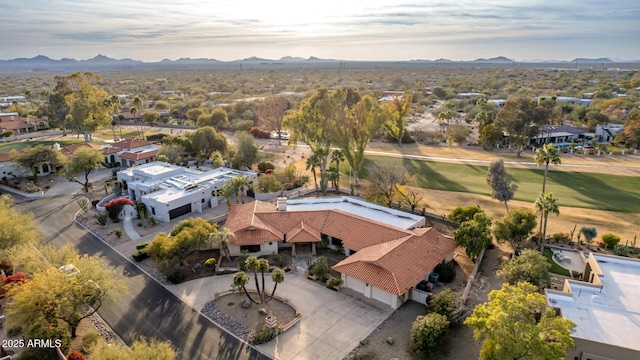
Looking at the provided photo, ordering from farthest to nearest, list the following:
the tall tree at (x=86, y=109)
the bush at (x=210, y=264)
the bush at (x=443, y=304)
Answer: the tall tree at (x=86, y=109)
the bush at (x=210, y=264)
the bush at (x=443, y=304)

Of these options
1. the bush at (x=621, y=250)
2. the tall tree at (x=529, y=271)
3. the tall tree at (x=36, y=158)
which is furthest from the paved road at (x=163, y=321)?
the bush at (x=621, y=250)

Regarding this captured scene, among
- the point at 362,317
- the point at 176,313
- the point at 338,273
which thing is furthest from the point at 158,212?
the point at 362,317

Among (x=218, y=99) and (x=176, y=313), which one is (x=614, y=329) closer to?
(x=176, y=313)

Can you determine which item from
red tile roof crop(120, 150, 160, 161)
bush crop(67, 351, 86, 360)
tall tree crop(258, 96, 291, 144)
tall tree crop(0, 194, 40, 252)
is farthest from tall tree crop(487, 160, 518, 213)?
tall tree crop(258, 96, 291, 144)

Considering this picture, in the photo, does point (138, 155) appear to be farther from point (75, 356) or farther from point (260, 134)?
point (75, 356)

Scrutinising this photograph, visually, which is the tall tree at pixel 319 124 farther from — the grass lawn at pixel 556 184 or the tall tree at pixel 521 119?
the tall tree at pixel 521 119

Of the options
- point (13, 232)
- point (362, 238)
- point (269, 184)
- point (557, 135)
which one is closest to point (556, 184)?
point (557, 135)

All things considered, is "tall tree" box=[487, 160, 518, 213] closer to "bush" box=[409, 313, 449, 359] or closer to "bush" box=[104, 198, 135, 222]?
"bush" box=[409, 313, 449, 359]
